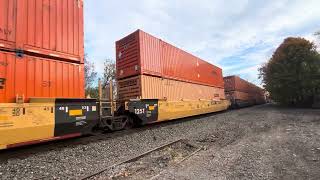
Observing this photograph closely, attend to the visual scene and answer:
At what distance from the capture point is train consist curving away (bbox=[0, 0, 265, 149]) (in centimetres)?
652

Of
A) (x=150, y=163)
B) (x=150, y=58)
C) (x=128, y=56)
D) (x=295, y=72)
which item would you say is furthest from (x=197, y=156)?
(x=295, y=72)

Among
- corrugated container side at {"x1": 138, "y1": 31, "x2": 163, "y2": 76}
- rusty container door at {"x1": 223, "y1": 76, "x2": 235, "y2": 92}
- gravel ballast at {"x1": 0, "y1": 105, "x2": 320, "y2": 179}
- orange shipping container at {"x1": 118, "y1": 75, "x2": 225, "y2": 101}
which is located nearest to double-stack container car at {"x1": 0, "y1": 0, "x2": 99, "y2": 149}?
gravel ballast at {"x1": 0, "y1": 105, "x2": 320, "y2": 179}

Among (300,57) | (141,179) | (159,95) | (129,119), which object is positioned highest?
(300,57)

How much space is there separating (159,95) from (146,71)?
1.51 meters

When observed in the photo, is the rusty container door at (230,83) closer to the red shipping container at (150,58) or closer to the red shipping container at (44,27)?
the red shipping container at (150,58)

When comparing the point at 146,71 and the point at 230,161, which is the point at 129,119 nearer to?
the point at 146,71

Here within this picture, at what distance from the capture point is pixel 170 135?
10.1 m

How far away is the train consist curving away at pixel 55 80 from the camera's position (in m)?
6.52

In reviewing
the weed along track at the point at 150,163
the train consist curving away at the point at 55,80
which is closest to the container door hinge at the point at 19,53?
the train consist curving away at the point at 55,80

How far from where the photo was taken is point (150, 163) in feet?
21.3

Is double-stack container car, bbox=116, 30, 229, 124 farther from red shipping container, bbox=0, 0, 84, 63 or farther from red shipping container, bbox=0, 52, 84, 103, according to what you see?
red shipping container, bbox=0, 0, 84, 63

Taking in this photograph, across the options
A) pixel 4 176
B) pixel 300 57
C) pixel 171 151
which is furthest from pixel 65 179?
pixel 300 57

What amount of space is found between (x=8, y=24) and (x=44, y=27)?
1.06 meters

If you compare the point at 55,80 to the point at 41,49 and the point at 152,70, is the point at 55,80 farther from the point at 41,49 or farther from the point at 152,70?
the point at 152,70
